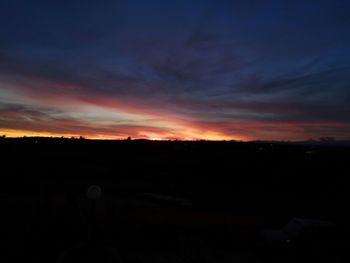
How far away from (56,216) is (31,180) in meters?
25.4

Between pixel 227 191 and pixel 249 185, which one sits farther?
pixel 249 185

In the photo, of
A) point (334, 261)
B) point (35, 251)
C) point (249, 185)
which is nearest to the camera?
point (334, 261)

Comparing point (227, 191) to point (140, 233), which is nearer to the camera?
point (140, 233)

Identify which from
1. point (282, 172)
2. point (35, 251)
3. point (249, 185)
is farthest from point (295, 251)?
point (282, 172)

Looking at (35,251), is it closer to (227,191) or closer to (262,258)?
(262,258)

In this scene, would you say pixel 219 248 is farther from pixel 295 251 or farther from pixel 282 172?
pixel 282 172

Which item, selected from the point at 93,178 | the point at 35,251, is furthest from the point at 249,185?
the point at 35,251

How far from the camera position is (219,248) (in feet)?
56.3

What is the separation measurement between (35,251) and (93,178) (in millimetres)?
33231

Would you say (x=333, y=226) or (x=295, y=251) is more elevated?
(x=333, y=226)

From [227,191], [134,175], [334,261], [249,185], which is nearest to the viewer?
[334,261]

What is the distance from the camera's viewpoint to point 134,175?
170ft

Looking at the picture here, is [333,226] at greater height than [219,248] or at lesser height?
greater

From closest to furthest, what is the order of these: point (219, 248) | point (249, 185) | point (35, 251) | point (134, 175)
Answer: point (35, 251)
point (219, 248)
point (249, 185)
point (134, 175)
